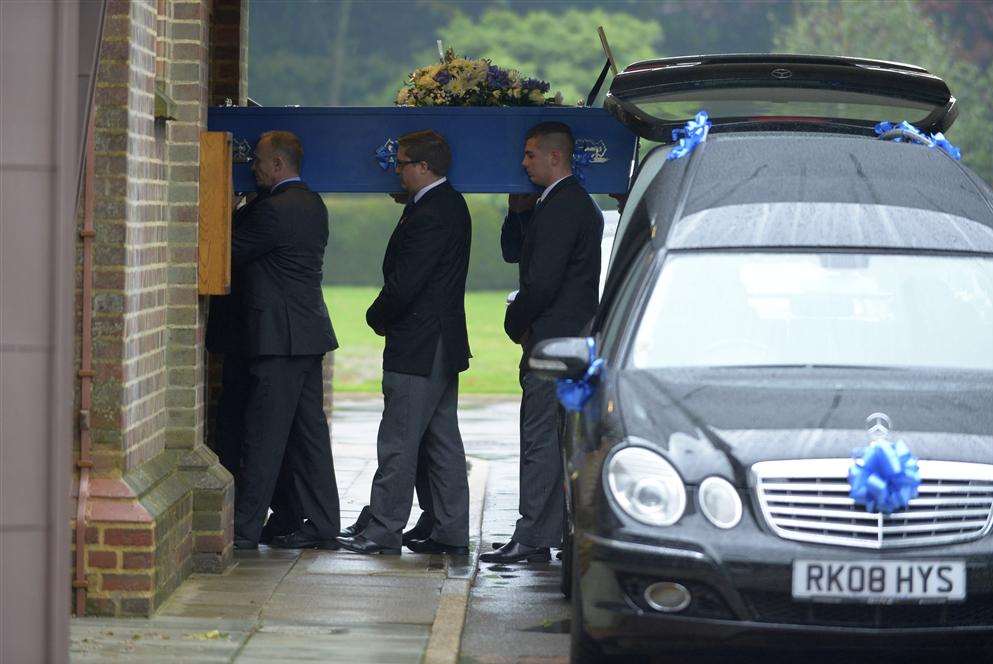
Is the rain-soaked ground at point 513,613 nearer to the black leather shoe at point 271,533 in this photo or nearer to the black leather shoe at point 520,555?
the black leather shoe at point 520,555

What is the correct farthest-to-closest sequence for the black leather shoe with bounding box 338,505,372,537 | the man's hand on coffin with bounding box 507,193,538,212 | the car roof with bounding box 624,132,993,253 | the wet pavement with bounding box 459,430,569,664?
the man's hand on coffin with bounding box 507,193,538,212 < the black leather shoe with bounding box 338,505,372,537 < the wet pavement with bounding box 459,430,569,664 < the car roof with bounding box 624,132,993,253

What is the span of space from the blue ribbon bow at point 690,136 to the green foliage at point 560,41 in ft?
151

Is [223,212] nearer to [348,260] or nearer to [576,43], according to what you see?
[348,260]

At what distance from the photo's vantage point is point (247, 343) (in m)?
8.85

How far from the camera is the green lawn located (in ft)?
83.6

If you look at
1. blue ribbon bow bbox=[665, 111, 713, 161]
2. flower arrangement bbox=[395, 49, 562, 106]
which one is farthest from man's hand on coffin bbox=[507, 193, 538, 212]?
blue ribbon bow bbox=[665, 111, 713, 161]

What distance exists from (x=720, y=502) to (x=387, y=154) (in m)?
4.13

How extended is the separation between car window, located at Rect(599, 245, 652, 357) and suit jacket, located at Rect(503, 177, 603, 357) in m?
1.82

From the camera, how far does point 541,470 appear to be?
8.65 metres

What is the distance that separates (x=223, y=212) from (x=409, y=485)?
1.74 meters

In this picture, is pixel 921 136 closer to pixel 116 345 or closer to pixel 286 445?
pixel 116 345

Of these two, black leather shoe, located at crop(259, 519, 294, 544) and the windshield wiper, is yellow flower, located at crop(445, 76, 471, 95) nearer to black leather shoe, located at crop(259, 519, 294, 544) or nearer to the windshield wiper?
black leather shoe, located at crop(259, 519, 294, 544)

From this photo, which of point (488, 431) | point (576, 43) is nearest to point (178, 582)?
point (488, 431)

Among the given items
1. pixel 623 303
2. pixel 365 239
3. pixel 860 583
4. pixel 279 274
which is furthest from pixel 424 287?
pixel 365 239
